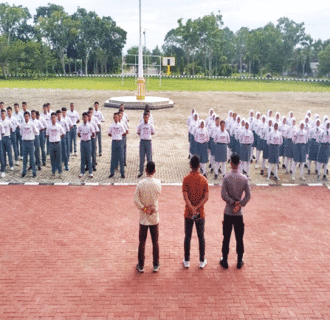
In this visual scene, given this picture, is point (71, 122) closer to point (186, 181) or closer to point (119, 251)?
point (119, 251)

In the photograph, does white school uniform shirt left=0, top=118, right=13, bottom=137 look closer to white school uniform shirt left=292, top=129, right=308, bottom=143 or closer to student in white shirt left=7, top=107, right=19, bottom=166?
student in white shirt left=7, top=107, right=19, bottom=166

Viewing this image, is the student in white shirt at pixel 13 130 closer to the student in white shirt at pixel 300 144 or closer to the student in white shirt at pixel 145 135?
the student in white shirt at pixel 145 135

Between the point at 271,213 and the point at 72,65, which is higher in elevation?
the point at 72,65

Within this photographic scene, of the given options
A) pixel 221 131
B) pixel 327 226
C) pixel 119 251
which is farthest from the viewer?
pixel 221 131

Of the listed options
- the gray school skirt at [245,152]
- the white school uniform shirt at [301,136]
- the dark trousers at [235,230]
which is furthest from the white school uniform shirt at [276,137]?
the dark trousers at [235,230]

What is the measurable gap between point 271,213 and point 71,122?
7.32 metres

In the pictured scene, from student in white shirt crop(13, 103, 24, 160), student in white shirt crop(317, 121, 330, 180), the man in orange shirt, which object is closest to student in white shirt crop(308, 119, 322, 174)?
student in white shirt crop(317, 121, 330, 180)

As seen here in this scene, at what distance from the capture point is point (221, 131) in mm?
10664

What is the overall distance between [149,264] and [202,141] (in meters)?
5.17

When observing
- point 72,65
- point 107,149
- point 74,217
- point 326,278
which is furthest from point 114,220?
point 72,65

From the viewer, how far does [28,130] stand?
34.2 ft

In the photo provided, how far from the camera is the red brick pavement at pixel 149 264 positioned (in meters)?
5.12

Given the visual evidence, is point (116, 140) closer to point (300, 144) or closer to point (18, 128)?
point (18, 128)

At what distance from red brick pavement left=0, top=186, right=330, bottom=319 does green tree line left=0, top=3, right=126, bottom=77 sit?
2176 inches
